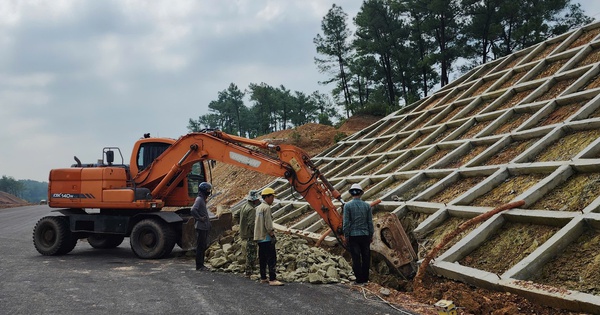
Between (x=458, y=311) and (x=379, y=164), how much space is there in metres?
9.04

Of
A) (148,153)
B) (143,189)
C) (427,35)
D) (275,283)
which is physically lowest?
(275,283)

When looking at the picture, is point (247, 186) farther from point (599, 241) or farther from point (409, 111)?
point (599, 241)

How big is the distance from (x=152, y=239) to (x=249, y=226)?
3650 mm

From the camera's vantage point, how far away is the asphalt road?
20.6 feet

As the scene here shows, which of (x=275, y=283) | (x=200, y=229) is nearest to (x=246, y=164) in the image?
(x=200, y=229)

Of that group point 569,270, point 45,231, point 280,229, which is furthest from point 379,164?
point 45,231

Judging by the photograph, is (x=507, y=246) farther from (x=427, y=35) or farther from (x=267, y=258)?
(x=427, y=35)

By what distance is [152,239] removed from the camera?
1087 centimetres

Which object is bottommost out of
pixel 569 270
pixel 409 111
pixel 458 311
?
pixel 458 311

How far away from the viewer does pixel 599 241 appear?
6.14 m

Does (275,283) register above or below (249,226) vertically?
below

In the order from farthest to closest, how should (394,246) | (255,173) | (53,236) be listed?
(255,173)
(53,236)
(394,246)

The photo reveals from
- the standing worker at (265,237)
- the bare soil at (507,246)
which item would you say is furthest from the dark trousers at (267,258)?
the bare soil at (507,246)

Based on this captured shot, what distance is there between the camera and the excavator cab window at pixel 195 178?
1222cm
